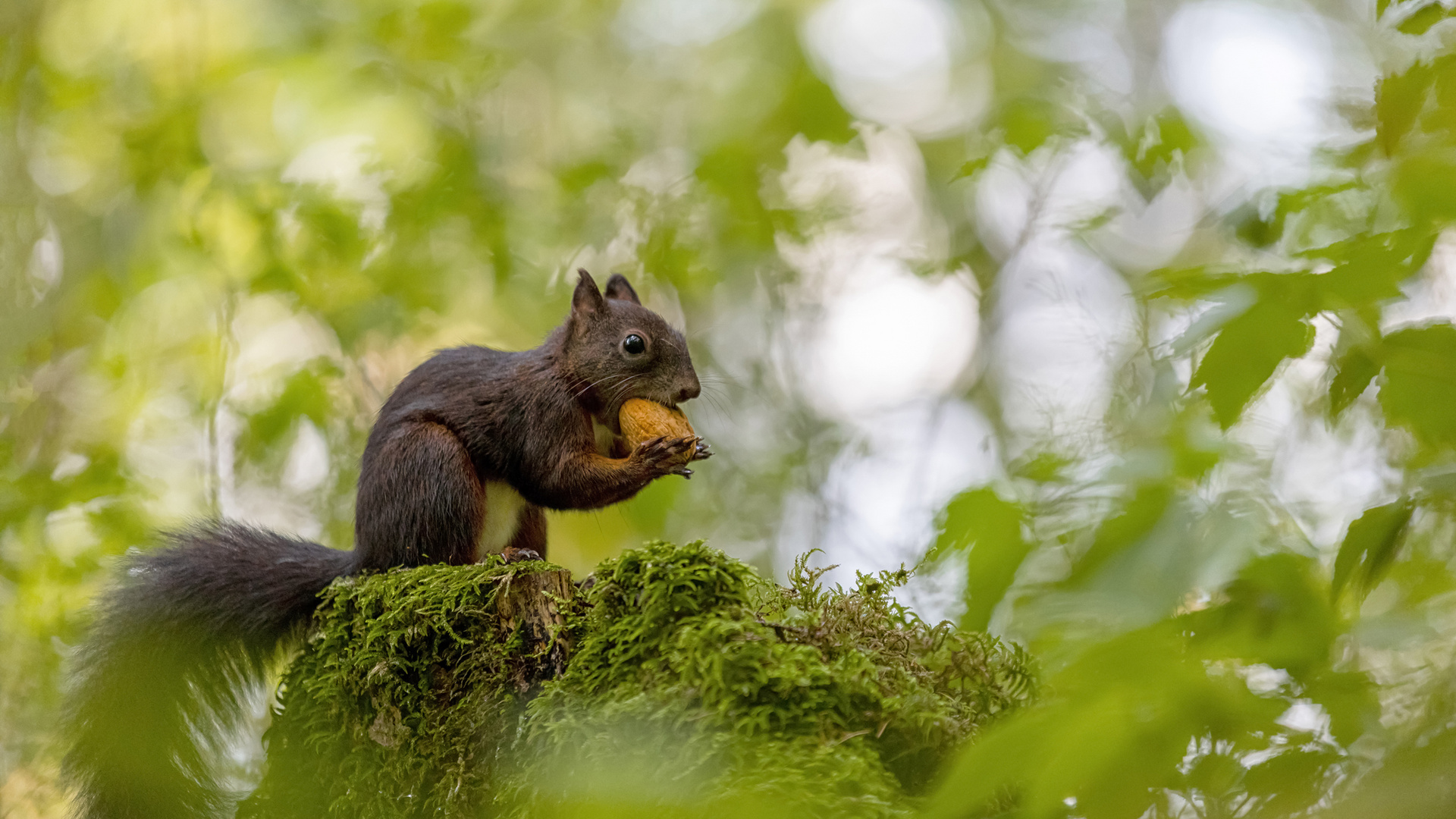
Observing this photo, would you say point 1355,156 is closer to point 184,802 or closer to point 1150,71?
point 184,802

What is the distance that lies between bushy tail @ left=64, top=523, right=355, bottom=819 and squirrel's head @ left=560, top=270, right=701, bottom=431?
103cm

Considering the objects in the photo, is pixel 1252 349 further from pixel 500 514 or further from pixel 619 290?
pixel 619 290

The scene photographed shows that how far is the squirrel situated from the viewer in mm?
2756

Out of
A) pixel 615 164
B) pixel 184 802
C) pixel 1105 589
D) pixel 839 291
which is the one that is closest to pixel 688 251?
pixel 615 164

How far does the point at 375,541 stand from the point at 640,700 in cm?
152

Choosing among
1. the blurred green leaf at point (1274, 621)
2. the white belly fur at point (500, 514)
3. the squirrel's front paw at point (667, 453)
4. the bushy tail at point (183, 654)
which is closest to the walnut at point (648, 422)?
the squirrel's front paw at point (667, 453)

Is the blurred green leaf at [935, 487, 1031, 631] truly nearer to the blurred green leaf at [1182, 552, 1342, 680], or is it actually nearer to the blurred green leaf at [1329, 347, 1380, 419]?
the blurred green leaf at [1182, 552, 1342, 680]

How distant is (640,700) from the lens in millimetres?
1762

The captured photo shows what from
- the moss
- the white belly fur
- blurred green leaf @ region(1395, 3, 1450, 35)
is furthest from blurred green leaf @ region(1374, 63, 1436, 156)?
the white belly fur

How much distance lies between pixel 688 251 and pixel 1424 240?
4923 mm

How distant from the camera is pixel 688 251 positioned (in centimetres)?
589

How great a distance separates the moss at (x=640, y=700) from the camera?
1.60m

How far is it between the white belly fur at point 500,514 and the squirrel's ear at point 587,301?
0.66 meters

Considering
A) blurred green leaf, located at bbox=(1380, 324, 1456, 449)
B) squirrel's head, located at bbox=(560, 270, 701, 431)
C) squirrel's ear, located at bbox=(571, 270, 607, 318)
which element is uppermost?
squirrel's ear, located at bbox=(571, 270, 607, 318)
